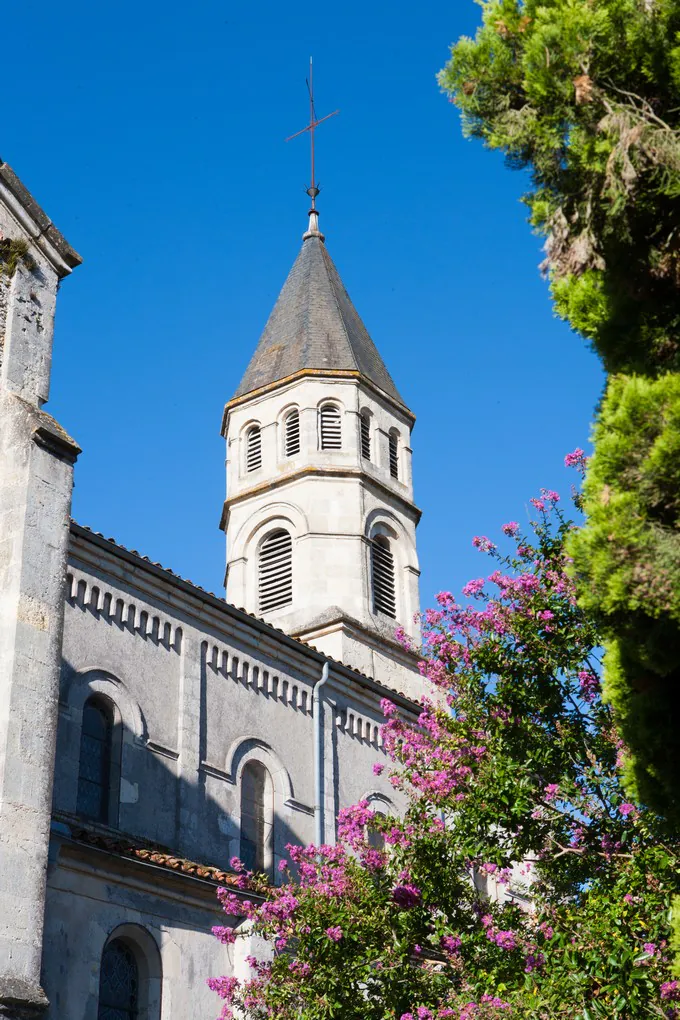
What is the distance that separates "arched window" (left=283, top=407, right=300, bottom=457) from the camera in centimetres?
3103

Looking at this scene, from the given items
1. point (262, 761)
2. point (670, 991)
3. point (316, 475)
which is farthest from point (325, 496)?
point (670, 991)

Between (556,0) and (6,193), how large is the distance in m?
9.67

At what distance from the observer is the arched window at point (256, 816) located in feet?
66.4

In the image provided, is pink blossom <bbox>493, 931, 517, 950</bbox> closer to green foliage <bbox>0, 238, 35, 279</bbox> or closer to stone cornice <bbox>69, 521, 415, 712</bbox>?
stone cornice <bbox>69, 521, 415, 712</bbox>

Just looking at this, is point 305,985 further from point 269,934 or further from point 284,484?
point 284,484

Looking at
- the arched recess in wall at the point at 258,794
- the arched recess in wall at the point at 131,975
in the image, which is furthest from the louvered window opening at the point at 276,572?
the arched recess in wall at the point at 131,975

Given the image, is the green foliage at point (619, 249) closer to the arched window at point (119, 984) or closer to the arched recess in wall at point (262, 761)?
the arched window at point (119, 984)

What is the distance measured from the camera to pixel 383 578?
30.1 metres

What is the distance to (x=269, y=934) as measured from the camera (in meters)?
14.7

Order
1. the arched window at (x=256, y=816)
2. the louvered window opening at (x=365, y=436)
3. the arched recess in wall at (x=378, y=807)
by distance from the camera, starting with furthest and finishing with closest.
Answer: the louvered window opening at (x=365, y=436), the arched recess in wall at (x=378, y=807), the arched window at (x=256, y=816)

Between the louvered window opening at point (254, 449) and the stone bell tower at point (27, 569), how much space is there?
50.5 feet

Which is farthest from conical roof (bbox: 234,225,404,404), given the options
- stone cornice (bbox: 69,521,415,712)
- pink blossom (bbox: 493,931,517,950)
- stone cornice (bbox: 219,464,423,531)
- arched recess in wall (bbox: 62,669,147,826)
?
pink blossom (bbox: 493,931,517,950)

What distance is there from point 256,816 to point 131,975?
4.67 meters

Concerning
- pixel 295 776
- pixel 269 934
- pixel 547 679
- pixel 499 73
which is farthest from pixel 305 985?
pixel 499 73
